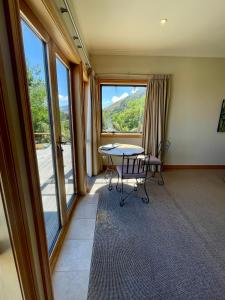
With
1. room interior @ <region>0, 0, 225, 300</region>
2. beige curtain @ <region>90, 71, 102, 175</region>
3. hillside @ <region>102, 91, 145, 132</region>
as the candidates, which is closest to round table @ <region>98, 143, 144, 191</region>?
room interior @ <region>0, 0, 225, 300</region>

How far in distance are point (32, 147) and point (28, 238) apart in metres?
0.44

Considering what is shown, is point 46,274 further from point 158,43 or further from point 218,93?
point 218,93

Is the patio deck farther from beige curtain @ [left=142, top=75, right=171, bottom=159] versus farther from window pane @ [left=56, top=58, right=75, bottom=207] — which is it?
beige curtain @ [left=142, top=75, right=171, bottom=159]

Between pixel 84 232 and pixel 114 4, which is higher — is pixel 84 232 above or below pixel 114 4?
below

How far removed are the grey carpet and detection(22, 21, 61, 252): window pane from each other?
0.58 meters

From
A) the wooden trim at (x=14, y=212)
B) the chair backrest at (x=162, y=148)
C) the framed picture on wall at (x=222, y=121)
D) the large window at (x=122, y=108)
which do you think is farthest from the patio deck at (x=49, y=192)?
the framed picture on wall at (x=222, y=121)

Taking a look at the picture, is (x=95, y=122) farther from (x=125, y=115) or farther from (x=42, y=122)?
(x=42, y=122)

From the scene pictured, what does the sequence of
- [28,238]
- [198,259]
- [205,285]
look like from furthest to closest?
[198,259]
[205,285]
[28,238]

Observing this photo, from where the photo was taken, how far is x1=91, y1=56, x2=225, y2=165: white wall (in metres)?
3.58

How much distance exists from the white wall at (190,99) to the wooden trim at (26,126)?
122 inches

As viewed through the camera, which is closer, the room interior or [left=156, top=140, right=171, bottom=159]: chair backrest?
the room interior

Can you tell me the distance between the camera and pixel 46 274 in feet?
3.21

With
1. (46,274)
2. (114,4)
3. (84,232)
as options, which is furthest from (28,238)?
(114,4)

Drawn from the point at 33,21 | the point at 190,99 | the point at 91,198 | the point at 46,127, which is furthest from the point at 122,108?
the point at 33,21
